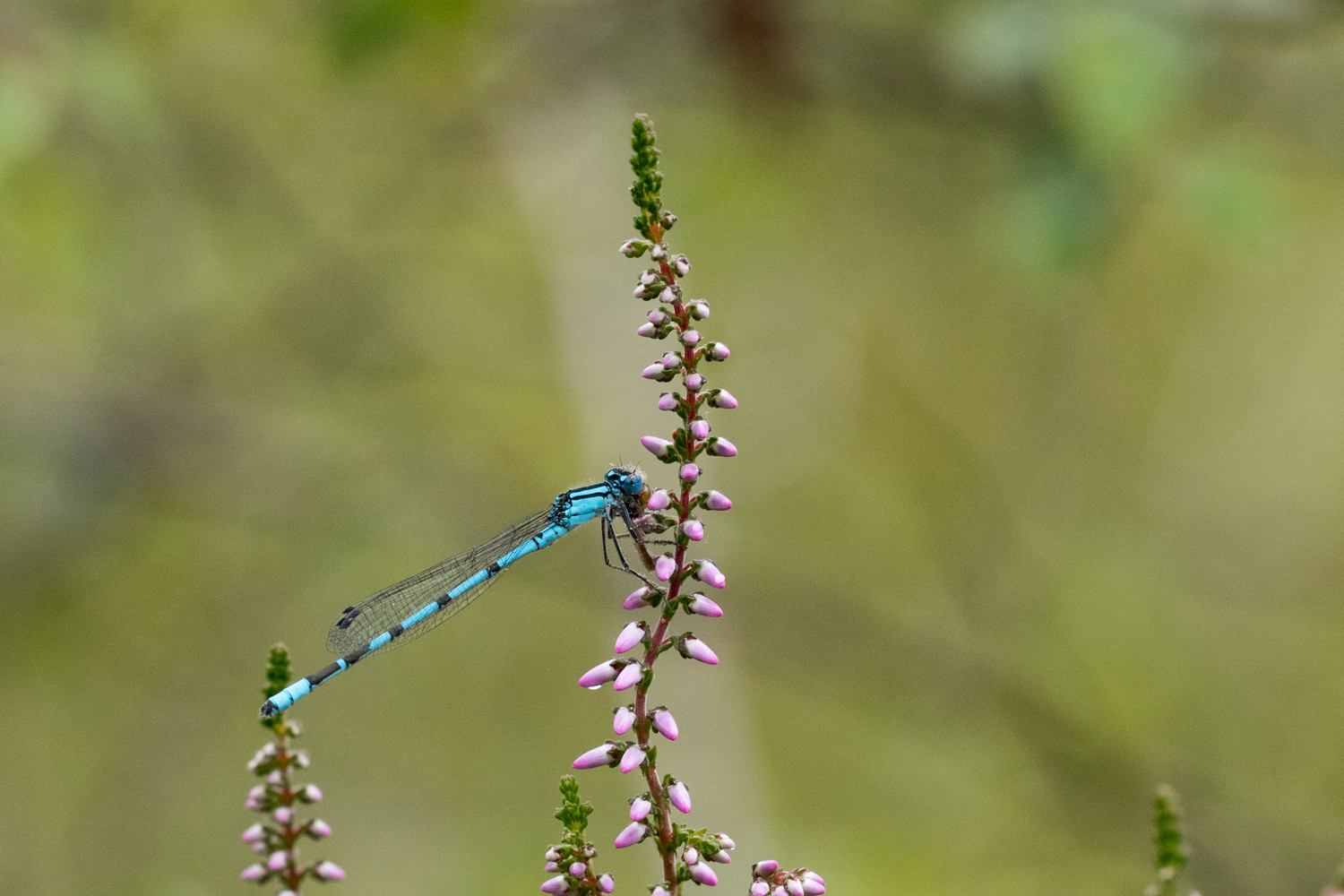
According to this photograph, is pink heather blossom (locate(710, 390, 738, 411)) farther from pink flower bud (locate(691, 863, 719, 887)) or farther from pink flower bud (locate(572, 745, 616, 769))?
pink flower bud (locate(691, 863, 719, 887))

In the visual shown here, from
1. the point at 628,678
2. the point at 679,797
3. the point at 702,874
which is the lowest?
the point at 702,874

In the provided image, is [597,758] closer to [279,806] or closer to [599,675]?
[599,675]

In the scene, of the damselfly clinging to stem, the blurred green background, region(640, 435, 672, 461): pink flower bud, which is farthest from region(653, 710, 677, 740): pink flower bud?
the blurred green background

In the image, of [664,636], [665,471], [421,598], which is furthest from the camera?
[665,471]

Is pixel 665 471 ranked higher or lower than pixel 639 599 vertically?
higher

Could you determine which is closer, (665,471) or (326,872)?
(326,872)

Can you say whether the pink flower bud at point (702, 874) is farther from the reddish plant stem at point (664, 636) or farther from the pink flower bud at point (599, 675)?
the pink flower bud at point (599, 675)

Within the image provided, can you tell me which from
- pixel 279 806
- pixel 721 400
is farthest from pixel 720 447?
pixel 279 806
